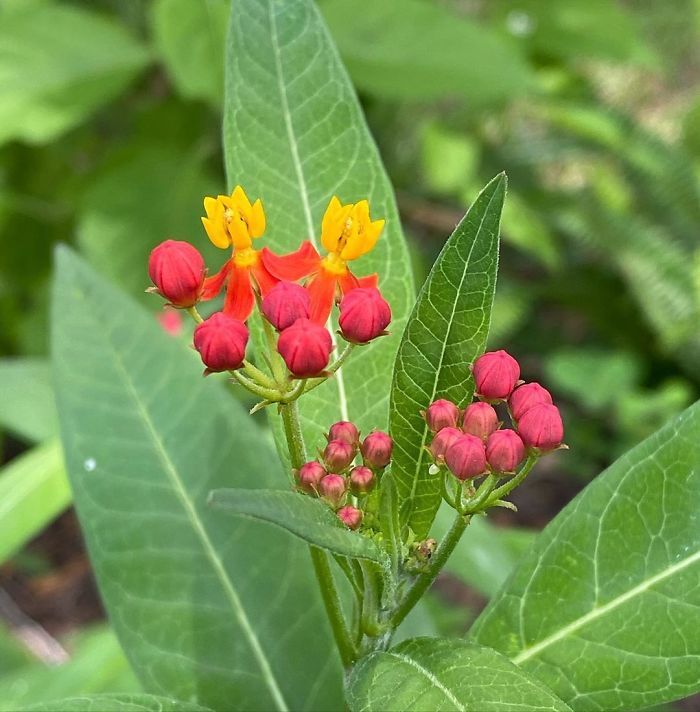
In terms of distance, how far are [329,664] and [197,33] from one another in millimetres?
1986

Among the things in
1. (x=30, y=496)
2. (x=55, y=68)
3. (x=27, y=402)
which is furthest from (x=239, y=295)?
(x=55, y=68)

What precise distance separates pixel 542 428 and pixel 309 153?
0.57 meters

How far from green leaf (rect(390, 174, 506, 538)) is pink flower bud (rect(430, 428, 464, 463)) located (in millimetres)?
71

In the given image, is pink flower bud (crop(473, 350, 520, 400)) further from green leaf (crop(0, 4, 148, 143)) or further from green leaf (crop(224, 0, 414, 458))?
green leaf (crop(0, 4, 148, 143))

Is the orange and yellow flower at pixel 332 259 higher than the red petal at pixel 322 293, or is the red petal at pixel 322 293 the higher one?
the orange and yellow flower at pixel 332 259

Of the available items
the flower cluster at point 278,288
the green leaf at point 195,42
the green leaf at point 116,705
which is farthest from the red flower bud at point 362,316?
the green leaf at point 195,42

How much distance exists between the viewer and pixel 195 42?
2.48m

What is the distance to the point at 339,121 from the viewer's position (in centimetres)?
114

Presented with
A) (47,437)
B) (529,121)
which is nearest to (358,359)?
(47,437)

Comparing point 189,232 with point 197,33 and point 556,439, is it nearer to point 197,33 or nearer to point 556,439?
point 197,33

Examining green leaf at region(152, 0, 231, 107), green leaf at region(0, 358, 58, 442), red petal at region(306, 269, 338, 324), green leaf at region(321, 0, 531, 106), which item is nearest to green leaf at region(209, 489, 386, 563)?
red petal at region(306, 269, 338, 324)

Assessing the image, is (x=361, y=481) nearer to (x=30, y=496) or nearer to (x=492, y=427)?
(x=492, y=427)

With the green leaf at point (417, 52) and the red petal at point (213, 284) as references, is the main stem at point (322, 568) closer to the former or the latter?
the red petal at point (213, 284)

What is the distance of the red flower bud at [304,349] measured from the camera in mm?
787
